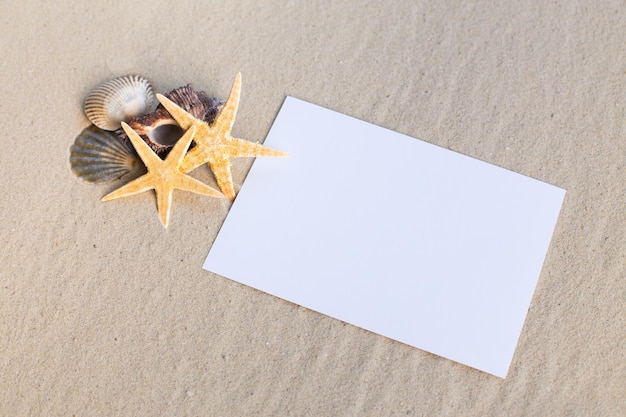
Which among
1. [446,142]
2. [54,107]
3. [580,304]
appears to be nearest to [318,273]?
[446,142]

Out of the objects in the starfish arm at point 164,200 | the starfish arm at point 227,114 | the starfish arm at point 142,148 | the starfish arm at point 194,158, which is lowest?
the starfish arm at point 164,200

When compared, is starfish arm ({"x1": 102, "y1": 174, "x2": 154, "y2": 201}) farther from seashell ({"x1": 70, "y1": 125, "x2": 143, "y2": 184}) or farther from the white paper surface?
the white paper surface

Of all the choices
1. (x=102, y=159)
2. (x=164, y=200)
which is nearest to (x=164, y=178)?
(x=164, y=200)

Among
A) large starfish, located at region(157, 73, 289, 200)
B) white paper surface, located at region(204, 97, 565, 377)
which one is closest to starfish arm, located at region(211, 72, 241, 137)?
large starfish, located at region(157, 73, 289, 200)

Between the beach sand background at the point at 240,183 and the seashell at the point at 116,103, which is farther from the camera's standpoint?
the seashell at the point at 116,103

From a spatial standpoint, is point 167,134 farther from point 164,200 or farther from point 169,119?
point 164,200

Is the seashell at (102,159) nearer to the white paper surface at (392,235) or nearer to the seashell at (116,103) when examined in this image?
the seashell at (116,103)

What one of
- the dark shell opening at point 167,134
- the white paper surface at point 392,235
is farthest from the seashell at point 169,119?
the white paper surface at point 392,235
